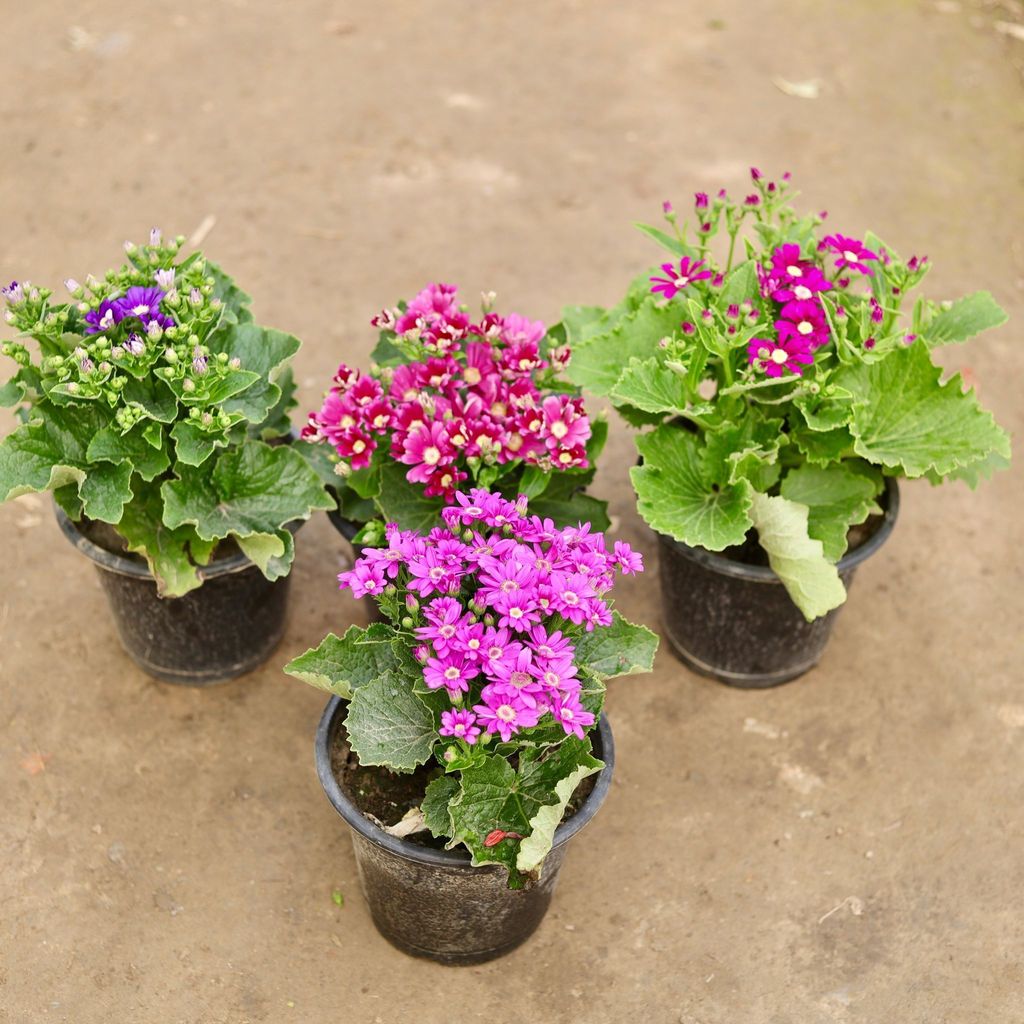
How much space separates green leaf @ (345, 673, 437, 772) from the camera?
2887mm

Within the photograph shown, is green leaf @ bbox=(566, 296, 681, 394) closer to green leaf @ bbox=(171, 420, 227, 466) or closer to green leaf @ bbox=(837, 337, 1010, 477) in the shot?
Result: green leaf @ bbox=(837, 337, 1010, 477)

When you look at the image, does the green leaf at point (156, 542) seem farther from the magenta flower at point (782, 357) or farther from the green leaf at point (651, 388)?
the magenta flower at point (782, 357)

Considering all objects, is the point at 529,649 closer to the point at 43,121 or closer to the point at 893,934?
the point at 893,934

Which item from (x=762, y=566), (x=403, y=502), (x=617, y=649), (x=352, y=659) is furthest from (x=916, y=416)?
(x=352, y=659)

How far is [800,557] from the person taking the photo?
340cm

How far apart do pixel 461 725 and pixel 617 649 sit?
58 cm

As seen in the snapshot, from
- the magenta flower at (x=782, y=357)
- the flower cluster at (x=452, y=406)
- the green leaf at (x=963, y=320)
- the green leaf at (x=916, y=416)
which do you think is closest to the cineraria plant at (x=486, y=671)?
the flower cluster at (x=452, y=406)

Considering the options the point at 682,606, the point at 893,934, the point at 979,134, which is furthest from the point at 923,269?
the point at 979,134

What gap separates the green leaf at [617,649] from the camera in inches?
121

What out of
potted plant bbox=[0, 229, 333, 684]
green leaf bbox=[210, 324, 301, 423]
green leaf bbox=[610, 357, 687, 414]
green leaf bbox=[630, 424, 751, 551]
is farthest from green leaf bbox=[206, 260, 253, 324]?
green leaf bbox=[630, 424, 751, 551]

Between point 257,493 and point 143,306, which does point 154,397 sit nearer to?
point 143,306

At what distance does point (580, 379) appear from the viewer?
3.63m

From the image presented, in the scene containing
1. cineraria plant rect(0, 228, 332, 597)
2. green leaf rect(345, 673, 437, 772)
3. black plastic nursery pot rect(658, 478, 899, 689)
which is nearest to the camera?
green leaf rect(345, 673, 437, 772)

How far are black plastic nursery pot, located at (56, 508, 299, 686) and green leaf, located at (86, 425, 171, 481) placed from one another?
0.36 m
